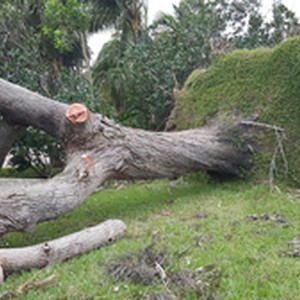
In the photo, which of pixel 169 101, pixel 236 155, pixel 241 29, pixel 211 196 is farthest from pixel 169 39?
pixel 211 196

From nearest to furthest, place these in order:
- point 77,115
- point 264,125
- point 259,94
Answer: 1. point 77,115
2. point 264,125
3. point 259,94

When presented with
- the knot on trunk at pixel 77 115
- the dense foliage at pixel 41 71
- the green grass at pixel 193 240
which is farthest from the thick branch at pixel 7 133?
the dense foliage at pixel 41 71

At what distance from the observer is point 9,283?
353 centimetres

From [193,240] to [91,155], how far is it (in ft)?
6.54

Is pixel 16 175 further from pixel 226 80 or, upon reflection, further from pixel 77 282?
pixel 77 282

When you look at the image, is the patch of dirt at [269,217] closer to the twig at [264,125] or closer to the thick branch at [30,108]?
the twig at [264,125]

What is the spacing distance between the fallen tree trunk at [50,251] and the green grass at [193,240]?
0.28 ft

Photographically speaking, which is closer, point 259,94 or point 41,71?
point 259,94

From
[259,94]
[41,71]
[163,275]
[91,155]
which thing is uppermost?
[41,71]

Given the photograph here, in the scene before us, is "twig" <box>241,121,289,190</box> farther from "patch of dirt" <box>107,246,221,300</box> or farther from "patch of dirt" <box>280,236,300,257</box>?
"patch of dirt" <box>107,246,221,300</box>

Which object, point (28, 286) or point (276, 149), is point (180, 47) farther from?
point (28, 286)

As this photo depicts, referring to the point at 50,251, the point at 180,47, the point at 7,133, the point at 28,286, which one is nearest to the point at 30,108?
the point at 7,133

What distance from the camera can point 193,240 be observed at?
4336mm

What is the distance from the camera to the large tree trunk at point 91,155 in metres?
4.59
